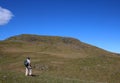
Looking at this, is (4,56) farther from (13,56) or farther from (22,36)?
(22,36)

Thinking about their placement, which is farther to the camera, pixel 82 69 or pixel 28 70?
pixel 82 69

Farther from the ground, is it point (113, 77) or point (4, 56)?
point (4, 56)

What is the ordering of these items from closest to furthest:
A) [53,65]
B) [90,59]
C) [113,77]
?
1. [113,77]
2. [53,65]
3. [90,59]

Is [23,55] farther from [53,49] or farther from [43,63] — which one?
[53,49]

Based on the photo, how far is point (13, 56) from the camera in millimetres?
79625

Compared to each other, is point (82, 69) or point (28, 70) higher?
point (82, 69)

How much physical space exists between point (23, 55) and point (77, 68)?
26670 mm

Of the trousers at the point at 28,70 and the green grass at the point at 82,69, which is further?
the green grass at the point at 82,69

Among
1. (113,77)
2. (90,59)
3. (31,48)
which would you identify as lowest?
(113,77)

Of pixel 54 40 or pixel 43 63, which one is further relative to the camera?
pixel 54 40

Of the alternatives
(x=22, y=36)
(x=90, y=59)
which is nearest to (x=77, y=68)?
(x=90, y=59)

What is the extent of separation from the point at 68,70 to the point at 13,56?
2781 cm

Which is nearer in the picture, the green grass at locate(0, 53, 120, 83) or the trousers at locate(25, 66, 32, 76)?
the trousers at locate(25, 66, 32, 76)

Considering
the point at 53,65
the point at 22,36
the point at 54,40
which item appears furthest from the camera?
the point at 22,36
